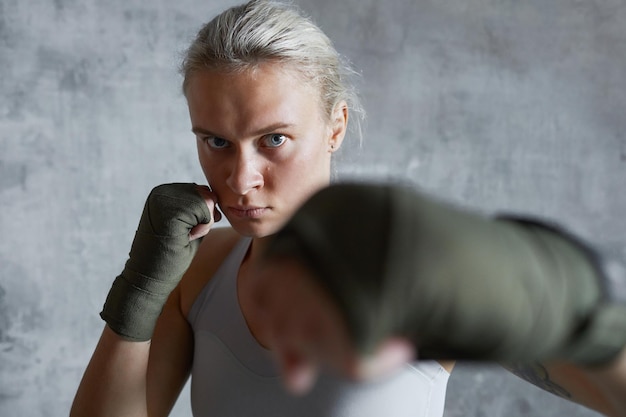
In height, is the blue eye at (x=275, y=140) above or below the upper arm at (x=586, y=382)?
above

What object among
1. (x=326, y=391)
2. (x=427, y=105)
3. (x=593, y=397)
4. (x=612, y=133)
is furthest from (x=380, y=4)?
(x=593, y=397)

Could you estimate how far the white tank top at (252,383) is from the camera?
38.4 inches

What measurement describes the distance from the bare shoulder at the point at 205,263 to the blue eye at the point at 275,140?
0.29 m

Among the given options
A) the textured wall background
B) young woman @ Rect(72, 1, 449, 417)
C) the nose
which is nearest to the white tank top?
young woman @ Rect(72, 1, 449, 417)

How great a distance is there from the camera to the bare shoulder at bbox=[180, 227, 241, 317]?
1160 mm

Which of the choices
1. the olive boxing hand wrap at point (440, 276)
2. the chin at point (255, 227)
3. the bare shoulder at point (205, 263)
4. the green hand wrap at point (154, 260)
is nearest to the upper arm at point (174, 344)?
the bare shoulder at point (205, 263)

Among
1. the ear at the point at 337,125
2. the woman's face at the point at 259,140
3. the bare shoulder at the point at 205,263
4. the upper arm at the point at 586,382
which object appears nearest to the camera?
the upper arm at the point at 586,382

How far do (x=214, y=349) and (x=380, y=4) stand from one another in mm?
1225

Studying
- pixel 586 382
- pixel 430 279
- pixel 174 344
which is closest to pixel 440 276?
pixel 430 279

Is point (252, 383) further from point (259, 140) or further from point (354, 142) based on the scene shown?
point (354, 142)

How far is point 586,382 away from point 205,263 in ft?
2.24

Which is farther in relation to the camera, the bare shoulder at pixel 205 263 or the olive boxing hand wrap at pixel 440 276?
the bare shoulder at pixel 205 263

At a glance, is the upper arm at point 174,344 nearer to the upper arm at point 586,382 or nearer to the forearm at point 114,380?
the forearm at point 114,380

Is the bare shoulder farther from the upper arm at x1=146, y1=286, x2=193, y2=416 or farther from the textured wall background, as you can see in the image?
the textured wall background
